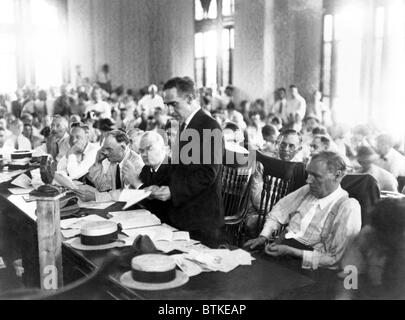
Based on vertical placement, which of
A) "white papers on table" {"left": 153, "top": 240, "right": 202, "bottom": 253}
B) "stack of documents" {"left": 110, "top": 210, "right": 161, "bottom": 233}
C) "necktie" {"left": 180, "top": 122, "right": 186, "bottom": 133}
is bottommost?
"stack of documents" {"left": 110, "top": 210, "right": 161, "bottom": 233}

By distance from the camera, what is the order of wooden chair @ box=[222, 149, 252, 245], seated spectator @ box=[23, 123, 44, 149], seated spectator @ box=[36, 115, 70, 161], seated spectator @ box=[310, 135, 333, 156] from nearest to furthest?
1. wooden chair @ box=[222, 149, 252, 245]
2. seated spectator @ box=[310, 135, 333, 156]
3. seated spectator @ box=[36, 115, 70, 161]
4. seated spectator @ box=[23, 123, 44, 149]

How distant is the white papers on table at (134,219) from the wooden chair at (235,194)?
84cm

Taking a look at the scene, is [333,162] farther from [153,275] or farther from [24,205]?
[24,205]

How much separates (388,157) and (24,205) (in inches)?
122

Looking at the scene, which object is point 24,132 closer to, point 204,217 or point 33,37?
point 204,217

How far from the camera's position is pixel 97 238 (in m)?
2.40

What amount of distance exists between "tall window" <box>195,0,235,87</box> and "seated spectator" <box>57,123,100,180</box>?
25.7 feet

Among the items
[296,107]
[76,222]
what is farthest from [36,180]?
[296,107]

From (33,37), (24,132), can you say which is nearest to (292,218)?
(24,132)

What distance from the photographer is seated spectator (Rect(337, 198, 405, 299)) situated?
2168 millimetres

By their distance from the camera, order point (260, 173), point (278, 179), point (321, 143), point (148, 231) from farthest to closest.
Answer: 1. point (321, 143)
2. point (260, 173)
3. point (278, 179)
4. point (148, 231)

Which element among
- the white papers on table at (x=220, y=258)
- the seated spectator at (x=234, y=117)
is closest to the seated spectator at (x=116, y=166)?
the white papers on table at (x=220, y=258)

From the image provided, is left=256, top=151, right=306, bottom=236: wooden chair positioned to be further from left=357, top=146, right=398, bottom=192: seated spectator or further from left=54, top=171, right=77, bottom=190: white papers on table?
left=54, top=171, right=77, bottom=190: white papers on table

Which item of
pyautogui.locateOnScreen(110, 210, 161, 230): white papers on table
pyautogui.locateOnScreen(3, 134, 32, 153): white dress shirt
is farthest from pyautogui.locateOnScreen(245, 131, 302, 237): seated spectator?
pyautogui.locateOnScreen(3, 134, 32, 153): white dress shirt
